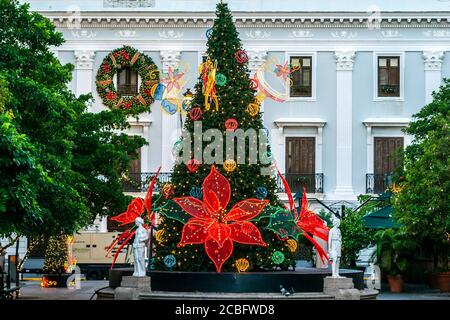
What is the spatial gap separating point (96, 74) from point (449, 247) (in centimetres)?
2297

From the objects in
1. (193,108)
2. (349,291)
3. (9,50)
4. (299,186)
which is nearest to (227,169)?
(193,108)

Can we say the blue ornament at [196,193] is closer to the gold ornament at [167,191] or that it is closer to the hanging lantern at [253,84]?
the gold ornament at [167,191]

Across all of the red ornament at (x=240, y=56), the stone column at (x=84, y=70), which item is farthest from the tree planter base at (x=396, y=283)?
the stone column at (x=84, y=70)

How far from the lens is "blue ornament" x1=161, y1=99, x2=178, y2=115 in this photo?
23.5m

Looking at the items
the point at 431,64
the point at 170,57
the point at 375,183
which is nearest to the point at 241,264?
the point at 375,183

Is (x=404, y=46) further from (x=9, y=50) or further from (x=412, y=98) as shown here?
(x=9, y=50)

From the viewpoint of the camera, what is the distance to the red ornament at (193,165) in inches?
872

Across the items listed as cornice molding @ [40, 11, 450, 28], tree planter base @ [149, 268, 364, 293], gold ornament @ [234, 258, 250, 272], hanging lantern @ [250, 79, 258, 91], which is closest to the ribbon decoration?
hanging lantern @ [250, 79, 258, 91]

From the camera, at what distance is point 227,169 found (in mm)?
22016

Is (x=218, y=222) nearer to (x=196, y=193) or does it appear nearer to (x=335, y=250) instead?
(x=196, y=193)

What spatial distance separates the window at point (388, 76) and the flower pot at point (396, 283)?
1737 centimetres

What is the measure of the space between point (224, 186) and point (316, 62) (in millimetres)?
28625

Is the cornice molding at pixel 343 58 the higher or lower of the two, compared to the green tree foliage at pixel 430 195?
higher

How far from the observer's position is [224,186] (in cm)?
2150
